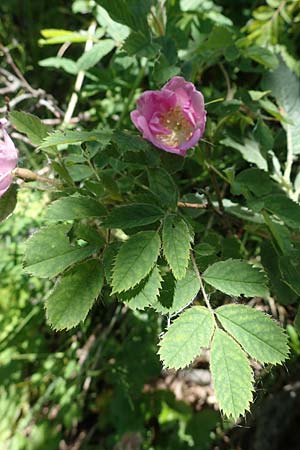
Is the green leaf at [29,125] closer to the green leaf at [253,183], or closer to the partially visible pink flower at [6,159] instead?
the partially visible pink flower at [6,159]

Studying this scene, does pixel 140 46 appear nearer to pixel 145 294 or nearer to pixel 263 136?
pixel 263 136

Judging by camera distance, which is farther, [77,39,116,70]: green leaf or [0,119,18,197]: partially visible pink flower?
[77,39,116,70]: green leaf

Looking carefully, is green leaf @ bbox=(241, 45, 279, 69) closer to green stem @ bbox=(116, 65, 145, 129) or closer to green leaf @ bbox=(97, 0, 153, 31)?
green leaf @ bbox=(97, 0, 153, 31)

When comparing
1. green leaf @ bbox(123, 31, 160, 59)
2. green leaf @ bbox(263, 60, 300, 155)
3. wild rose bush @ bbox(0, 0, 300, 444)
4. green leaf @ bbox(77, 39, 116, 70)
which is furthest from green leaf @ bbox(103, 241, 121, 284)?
green leaf @ bbox(77, 39, 116, 70)

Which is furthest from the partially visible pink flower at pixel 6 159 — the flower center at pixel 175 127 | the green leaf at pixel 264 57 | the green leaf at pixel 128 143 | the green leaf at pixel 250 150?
the green leaf at pixel 264 57

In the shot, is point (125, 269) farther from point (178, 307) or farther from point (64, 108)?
point (64, 108)

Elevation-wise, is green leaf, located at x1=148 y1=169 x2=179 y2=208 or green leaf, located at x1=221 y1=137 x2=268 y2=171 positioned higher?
green leaf, located at x1=148 y1=169 x2=179 y2=208

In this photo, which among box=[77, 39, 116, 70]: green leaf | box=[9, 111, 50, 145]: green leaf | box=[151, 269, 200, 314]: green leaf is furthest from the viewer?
box=[77, 39, 116, 70]: green leaf

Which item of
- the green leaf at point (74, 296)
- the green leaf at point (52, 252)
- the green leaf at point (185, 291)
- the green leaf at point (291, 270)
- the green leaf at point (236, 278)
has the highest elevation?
the green leaf at point (236, 278)
